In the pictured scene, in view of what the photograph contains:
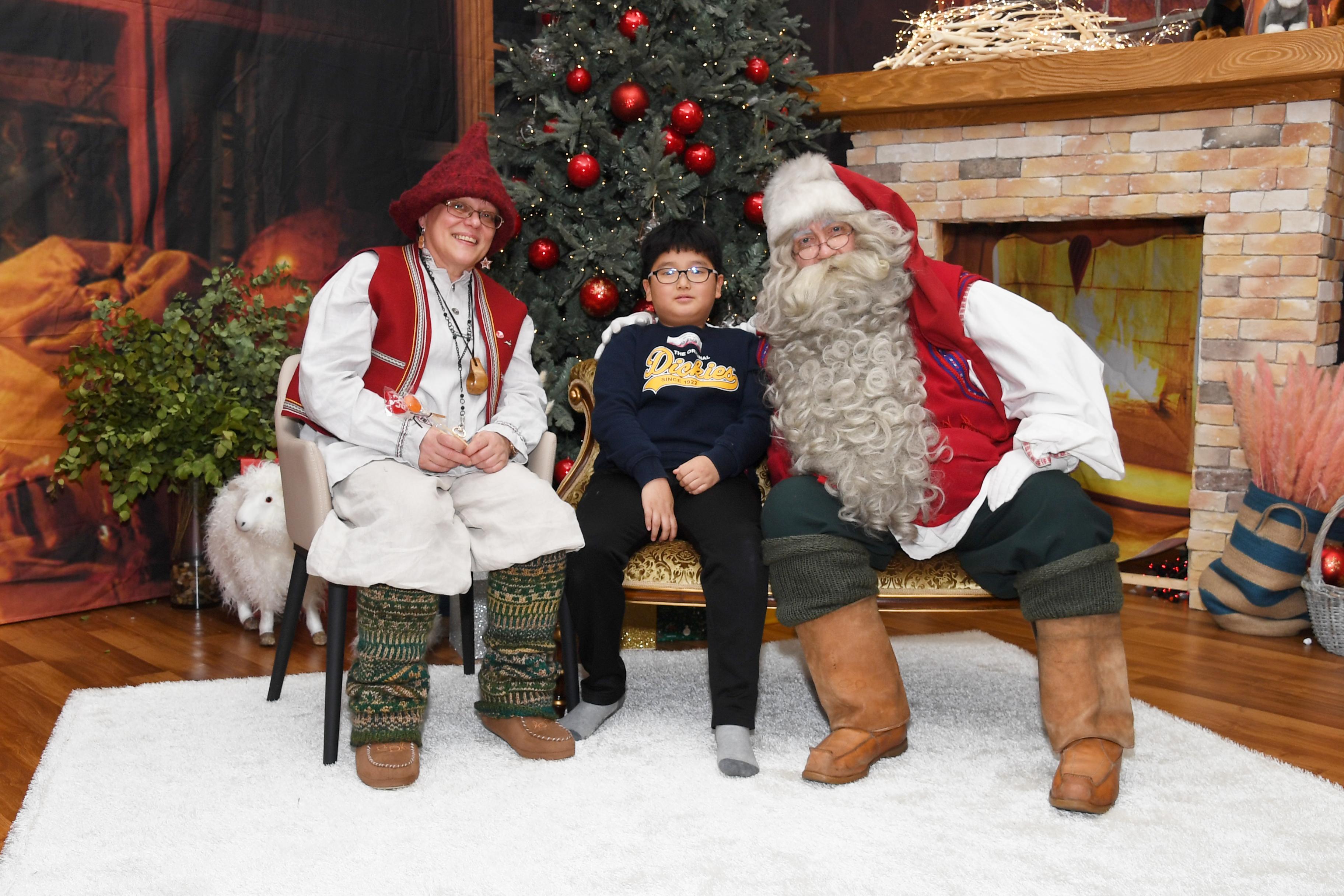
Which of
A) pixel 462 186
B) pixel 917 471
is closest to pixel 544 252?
pixel 462 186

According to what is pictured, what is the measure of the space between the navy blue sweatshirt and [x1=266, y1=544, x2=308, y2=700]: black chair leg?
2.53 feet

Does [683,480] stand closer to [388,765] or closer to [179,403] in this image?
[388,765]

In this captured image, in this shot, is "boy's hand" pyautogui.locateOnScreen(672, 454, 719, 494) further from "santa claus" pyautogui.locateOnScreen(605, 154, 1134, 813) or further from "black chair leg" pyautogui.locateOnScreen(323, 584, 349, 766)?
"black chair leg" pyautogui.locateOnScreen(323, 584, 349, 766)

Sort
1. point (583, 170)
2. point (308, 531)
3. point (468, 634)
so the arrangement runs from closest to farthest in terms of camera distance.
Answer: point (308, 531) → point (468, 634) → point (583, 170)

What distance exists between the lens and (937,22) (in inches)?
167

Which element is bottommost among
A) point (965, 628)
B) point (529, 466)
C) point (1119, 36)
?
point (965, 628)

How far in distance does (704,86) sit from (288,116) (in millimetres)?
1535

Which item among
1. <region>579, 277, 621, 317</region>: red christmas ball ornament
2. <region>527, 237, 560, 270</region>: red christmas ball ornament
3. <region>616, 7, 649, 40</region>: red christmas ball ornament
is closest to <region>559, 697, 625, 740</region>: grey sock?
<region>579, 277, 621, 317</region>: red christmas ball ornament

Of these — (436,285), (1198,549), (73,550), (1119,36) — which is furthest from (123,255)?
(1198,549)

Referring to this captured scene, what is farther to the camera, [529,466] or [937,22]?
[937,22]

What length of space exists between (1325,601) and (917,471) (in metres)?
1.78

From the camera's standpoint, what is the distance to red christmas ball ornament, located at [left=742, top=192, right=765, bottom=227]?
12.1ft

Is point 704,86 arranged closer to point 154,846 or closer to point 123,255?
point 123,255

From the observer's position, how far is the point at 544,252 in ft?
11.8
